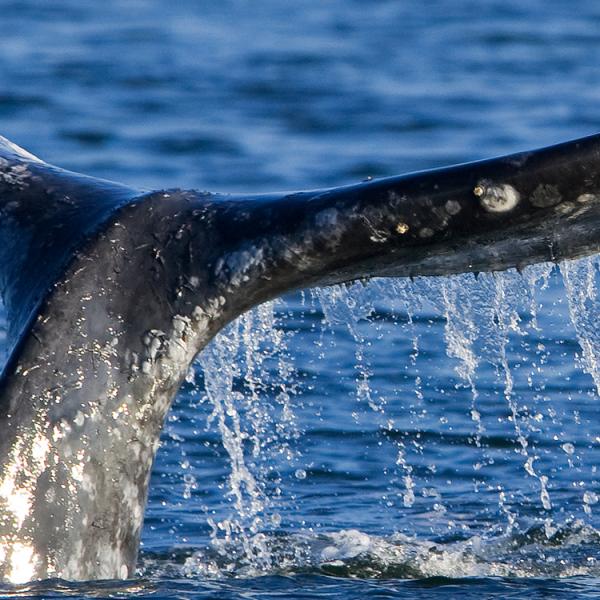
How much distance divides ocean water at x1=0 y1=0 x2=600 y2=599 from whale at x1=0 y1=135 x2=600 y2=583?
250 millimetres

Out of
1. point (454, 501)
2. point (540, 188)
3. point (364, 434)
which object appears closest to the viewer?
point (540, 188)

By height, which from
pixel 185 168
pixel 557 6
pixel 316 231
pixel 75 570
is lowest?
pixel 75 570

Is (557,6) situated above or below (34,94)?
above

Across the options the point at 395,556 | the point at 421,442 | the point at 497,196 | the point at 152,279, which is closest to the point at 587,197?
the point at 497,196

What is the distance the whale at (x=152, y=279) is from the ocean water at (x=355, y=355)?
25 centimetres

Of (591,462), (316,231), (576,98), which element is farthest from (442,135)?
(316,231)

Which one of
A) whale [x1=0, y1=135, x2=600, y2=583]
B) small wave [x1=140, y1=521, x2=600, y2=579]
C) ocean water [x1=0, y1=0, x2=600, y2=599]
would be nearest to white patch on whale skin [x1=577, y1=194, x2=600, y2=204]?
whale [x1=0, y1=135, x2=600, y2=583]

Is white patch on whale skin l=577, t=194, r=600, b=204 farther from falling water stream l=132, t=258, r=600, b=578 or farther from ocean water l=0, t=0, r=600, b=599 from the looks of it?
ocean water l=0, t=0, r=600, b=599

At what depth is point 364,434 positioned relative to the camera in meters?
8.77

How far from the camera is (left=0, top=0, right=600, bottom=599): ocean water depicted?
6.18 metres

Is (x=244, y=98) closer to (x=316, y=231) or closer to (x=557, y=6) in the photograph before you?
(x=557, y=6)

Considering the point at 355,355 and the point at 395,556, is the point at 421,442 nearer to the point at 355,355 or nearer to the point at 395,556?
the point at 355,355

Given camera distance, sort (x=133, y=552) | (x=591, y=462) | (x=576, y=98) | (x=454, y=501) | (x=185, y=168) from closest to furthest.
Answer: (x=133, y=552)
(x=454, y=501)
(x=591, y=462)
(x=185, y=168)
(x=576, y=98)

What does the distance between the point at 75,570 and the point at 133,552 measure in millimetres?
255
